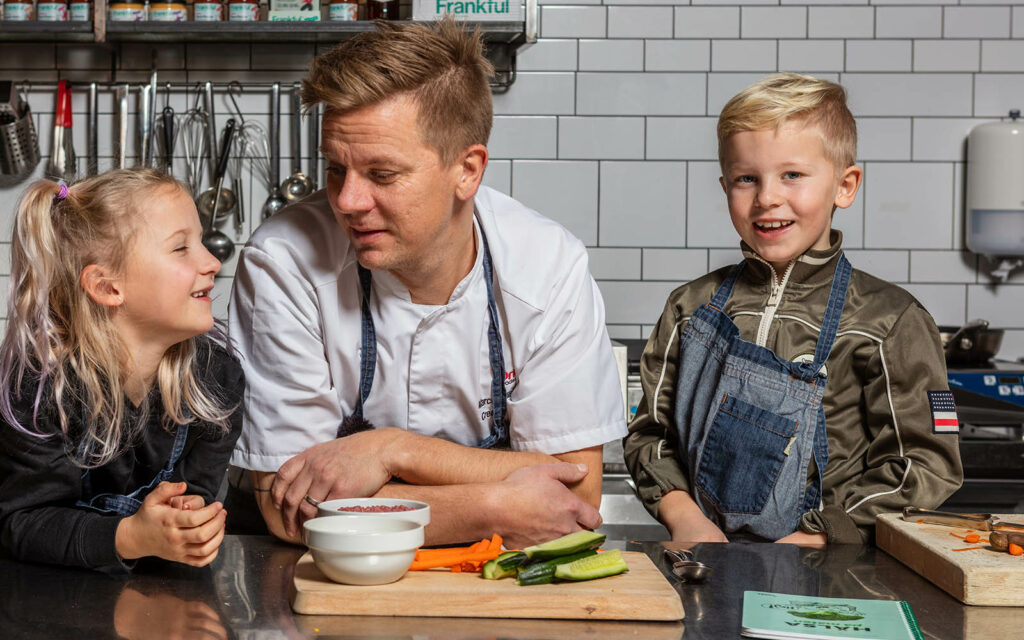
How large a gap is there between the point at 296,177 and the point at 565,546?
2250mm

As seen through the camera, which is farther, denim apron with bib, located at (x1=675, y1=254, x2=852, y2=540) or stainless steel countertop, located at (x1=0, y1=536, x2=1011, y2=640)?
denim apron with bib, located at (x1=675, y1=254, x2=852, y2=540)

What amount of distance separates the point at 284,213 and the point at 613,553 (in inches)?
31.1

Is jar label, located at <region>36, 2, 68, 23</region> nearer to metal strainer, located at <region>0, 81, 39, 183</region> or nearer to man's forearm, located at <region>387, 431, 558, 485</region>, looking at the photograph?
metal strainer, located at <region>0, 81, 39, 183</region>

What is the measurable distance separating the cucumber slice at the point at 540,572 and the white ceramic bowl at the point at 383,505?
0.12 m

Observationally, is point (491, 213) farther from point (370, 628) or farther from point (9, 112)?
point (9, 112)

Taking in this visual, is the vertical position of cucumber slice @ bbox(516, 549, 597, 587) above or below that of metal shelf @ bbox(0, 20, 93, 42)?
below

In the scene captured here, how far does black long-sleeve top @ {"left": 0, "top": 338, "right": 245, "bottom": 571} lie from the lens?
1.20m

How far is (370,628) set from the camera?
3.26 ft

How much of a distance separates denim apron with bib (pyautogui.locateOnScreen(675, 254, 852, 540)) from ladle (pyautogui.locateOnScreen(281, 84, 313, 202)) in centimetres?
183

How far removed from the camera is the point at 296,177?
314cm

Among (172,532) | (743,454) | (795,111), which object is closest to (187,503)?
(172,532)

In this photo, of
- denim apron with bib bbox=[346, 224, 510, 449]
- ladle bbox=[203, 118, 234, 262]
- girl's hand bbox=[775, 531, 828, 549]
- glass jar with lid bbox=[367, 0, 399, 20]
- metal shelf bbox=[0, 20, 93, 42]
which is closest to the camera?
girl's hand bbox=[775, 531, 828, 549]

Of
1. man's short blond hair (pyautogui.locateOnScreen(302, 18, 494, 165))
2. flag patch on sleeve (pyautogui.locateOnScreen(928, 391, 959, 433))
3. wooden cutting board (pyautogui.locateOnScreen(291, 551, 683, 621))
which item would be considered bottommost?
wooden cutting board (pyautogui.locateOnScreen(291, 551, 683, 621))

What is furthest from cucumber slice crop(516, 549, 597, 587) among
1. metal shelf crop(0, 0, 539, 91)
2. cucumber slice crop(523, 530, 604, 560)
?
metal shelf crop(0, 0, 539, 91)
